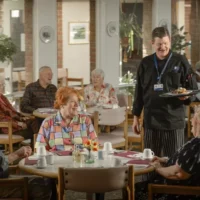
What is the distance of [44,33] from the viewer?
455 inches

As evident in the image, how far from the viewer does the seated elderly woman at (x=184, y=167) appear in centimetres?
466

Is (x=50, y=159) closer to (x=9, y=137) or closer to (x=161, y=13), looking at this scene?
(x=9, y=137)

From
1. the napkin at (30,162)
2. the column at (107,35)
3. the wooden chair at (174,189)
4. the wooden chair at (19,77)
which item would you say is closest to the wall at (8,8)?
the wooden chair at (19,77)

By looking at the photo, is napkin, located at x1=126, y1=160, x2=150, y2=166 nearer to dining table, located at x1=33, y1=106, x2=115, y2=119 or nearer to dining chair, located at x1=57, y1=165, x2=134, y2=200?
dining chair, located at x1=57, y1=165, x2=134, y2=200

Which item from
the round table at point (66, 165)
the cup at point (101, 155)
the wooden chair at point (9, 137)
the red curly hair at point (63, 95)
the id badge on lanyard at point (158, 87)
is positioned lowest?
the wooden chair at point (9, 137)

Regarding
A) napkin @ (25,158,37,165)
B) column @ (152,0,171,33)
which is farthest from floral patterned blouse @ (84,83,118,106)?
napkin @ (25,158,37,165)

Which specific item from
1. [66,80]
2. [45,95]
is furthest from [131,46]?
[45,95]

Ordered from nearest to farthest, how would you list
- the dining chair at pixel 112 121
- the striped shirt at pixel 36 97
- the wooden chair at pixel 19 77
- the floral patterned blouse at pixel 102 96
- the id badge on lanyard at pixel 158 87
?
the id badge on lanyard at pixel 158 87 → the dining chair at pixel 112 121 → the striped shirt at pixel 36 97 → the floral patterned blouse at pixel 102 96 → the wooden chair at pixel 19 77

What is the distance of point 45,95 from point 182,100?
11.0ft

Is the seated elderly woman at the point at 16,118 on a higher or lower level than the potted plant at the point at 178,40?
lower

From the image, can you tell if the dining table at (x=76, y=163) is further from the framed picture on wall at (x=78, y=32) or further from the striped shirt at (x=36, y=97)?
the framed picture on wall at (x=78, y=32)

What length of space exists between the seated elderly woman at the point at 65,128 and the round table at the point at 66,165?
45 centimetres

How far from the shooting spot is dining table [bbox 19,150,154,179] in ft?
16.7

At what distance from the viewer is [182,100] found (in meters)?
6.20
